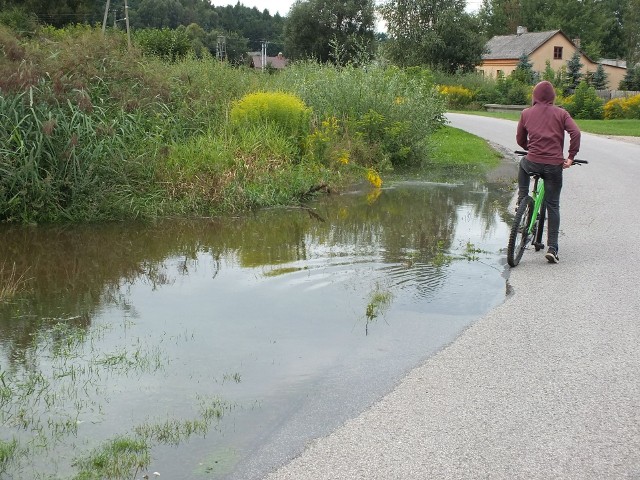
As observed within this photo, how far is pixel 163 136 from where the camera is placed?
14414mm

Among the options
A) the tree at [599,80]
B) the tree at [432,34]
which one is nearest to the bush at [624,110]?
the tree at [599,80]

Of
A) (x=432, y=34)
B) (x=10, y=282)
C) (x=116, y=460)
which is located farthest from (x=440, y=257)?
(x=432, y=34)

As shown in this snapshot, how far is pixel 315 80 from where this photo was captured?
19984 mm

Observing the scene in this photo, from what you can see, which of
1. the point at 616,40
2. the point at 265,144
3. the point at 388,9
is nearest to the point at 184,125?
the point at 265,144

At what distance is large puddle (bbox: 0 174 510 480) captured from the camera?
15.8ft

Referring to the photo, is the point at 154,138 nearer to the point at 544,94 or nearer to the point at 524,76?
the point at 544,94

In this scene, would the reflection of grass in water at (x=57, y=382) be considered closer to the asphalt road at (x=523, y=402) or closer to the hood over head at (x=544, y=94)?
the asphalt road at (x=523, y=402)

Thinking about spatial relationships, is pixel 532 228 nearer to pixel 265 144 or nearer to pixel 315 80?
pixel 265 144

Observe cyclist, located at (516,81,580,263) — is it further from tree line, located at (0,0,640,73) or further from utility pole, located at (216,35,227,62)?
tree line, located at (0,0,640,73)

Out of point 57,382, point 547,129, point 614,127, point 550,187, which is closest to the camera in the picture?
point 57,382

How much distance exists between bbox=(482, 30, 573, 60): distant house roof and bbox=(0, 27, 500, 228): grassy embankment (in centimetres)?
6436

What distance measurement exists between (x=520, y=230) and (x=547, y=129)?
47.1 inches

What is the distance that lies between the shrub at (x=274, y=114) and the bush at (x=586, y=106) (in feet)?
98.6

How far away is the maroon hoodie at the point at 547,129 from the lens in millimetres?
9367
